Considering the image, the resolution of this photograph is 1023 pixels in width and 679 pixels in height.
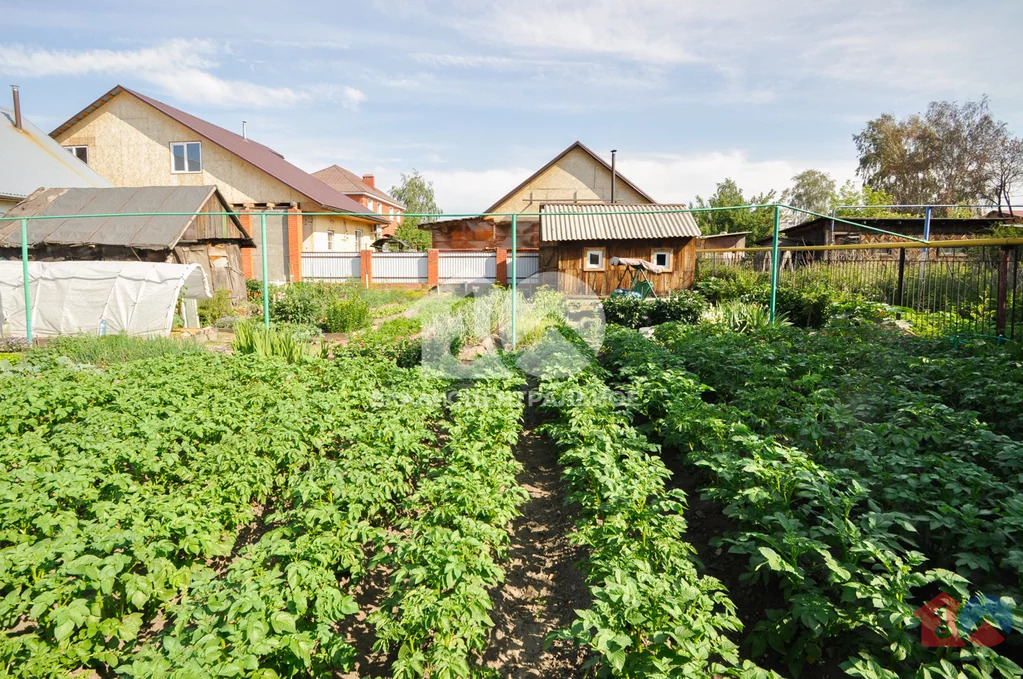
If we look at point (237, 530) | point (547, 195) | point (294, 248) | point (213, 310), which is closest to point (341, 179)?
point (547, 195)

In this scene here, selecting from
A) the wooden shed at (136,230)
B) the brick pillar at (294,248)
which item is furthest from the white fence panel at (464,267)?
the wooden shed at (136,230)

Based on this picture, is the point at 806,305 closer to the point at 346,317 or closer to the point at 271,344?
the point at 346,317

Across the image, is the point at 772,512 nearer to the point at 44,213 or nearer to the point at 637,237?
the point at 637,237

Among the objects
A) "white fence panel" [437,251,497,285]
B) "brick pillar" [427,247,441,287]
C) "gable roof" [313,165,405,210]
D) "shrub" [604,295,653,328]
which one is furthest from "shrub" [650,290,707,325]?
"gable roof" [313,165,405,210]

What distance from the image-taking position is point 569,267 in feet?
71.2

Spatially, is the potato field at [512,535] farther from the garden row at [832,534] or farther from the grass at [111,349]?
the grass at [111,349]

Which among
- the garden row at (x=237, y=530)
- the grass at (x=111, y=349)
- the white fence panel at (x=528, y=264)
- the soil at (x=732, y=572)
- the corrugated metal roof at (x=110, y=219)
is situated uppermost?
the corrugated metal roof at (x=110, y=219)

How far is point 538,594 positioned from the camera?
3.99 meters

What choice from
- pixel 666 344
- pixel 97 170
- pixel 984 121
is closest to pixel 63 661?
pixel 666 344

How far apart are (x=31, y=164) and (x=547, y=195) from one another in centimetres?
2118

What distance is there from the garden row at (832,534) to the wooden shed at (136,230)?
14.3 meters

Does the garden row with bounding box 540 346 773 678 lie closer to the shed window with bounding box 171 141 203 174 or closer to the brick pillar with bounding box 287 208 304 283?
the brick pillar with bounding box 287 208 304 283

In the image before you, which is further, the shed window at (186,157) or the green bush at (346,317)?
the shed window at (186,157)

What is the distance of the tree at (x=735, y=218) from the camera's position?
41.4 metres
